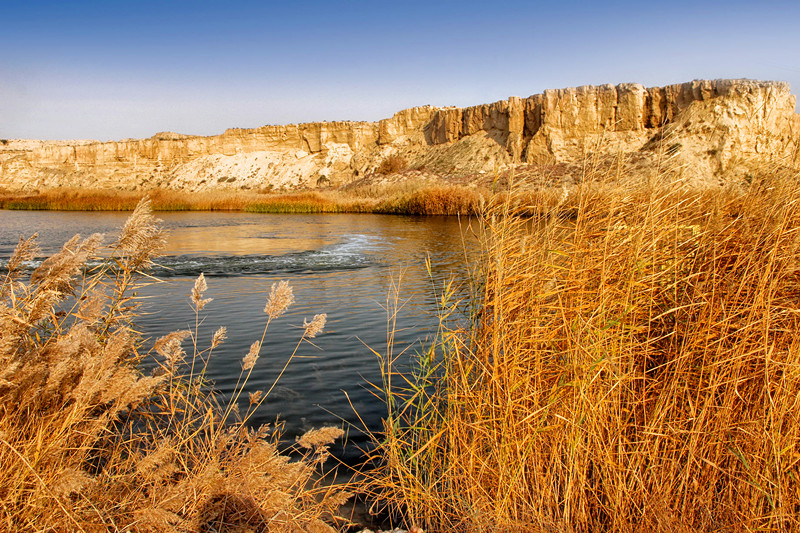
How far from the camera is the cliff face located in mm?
44250

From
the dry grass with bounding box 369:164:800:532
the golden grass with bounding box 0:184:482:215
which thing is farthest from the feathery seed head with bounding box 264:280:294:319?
the golden grass with bounding box 0:184:482:215

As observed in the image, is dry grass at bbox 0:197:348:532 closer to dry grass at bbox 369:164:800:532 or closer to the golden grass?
dry grass at bbox 369:164:800:532

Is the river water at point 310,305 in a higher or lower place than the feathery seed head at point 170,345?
lower

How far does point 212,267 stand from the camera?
13.3m

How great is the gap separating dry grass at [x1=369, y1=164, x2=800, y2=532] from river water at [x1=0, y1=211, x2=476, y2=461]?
67 cm

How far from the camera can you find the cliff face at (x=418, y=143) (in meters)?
44.2

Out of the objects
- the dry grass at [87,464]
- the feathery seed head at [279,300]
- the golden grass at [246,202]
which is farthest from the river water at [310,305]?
the golden grass at [246,202]

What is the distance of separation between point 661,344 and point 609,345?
1.33 ft

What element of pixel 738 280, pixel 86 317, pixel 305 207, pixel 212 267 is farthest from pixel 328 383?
pixel 305 207

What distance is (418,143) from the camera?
66.4 metres

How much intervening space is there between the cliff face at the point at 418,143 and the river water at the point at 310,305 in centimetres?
2942

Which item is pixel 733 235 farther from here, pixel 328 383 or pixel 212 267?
pixel 212 267

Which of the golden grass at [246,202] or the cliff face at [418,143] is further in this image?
the cliff face at [418,143]

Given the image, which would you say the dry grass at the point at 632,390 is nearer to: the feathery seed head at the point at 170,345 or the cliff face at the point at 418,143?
the feathery seed head at the point at 170,345
